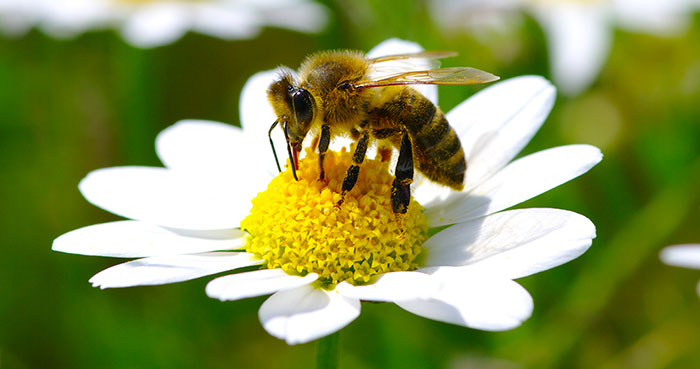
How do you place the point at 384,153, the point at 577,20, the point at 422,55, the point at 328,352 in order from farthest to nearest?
the point at 577,20
the point at 384,153
the point at 422,55
the point at 328,352

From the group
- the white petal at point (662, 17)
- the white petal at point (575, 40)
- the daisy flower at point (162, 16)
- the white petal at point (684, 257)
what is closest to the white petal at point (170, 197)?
the white petal at point (684, 257)

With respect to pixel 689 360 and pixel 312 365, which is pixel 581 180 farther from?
pixel 312 365

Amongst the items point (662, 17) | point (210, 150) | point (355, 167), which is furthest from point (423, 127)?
point (662, 17)

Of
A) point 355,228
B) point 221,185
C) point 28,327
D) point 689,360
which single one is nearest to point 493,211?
point 355,228

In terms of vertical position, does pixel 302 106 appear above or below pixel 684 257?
above

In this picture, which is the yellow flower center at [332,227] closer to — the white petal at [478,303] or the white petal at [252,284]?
the white petal at [252,284]

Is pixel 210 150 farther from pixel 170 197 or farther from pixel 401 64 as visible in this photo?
pixel 401 64
